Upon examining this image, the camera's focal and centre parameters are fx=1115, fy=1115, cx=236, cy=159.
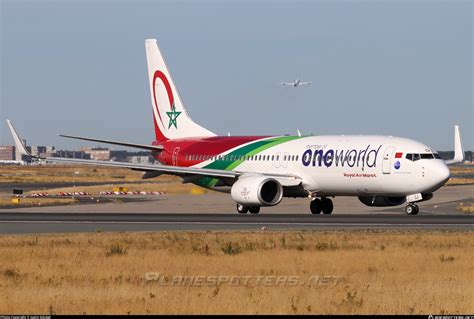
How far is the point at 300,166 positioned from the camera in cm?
6034

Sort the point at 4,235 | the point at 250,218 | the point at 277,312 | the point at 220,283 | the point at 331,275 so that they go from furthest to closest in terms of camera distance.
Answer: the point at 250,218 < the point at 4,235 < the point at 331,275 < the point at 220,283 < the point at 277,312

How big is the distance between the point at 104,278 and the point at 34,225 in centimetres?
2030

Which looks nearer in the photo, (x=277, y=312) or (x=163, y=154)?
(x=277, y=312)

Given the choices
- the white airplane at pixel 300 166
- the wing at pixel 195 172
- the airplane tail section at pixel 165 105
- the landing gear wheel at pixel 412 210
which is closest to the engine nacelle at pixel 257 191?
Answer: the white airplane at pixel 300 166

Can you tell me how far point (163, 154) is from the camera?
69312 mm

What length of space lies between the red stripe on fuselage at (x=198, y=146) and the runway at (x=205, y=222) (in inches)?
352

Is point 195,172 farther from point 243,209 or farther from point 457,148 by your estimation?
point 457,148

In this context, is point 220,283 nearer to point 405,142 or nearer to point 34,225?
point 34,225

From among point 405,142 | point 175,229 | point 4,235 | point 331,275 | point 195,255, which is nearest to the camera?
point 331,275

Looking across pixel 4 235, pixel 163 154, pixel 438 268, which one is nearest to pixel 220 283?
pixel 438 268

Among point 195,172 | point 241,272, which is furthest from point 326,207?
point 241,272

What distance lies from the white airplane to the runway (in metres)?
1.77

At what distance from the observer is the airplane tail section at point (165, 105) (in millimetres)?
69938

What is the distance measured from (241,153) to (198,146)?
3832mm
